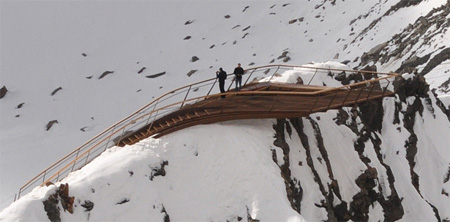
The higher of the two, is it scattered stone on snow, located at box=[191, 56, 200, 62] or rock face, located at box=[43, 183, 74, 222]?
scattered stone on snow, located at box=[191, 56, 200, 62]

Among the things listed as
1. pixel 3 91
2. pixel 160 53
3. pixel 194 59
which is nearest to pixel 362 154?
pixel 194 59

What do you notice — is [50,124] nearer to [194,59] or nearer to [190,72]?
[190,72]

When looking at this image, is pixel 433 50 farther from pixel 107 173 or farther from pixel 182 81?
pixel 107 173

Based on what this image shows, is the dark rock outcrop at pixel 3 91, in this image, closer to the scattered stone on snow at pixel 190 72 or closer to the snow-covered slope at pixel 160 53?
the snow-covered slope at pixel 160 53

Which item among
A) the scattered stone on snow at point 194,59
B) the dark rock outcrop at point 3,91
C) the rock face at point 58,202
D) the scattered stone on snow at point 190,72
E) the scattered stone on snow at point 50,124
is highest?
the scattered stone on snow at point 194,59

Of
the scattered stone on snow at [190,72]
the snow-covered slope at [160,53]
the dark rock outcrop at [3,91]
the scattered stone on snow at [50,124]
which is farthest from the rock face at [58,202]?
the dark rock outcrop at [3,91]

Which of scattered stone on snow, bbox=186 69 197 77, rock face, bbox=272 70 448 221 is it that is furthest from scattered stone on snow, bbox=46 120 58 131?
rock face, bbox=272 70 448 221

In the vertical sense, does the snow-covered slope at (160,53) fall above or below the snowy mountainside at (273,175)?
above

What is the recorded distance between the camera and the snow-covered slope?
35.4m

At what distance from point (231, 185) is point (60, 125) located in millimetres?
29599

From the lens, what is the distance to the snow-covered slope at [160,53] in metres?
35.4

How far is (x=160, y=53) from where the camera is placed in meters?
54.2

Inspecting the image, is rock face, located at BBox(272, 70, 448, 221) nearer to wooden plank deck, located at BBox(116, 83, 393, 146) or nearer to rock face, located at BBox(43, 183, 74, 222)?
wooden plank deck, located at BBox(116, 83, 393, 146)

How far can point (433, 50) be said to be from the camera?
3762 centimetres
